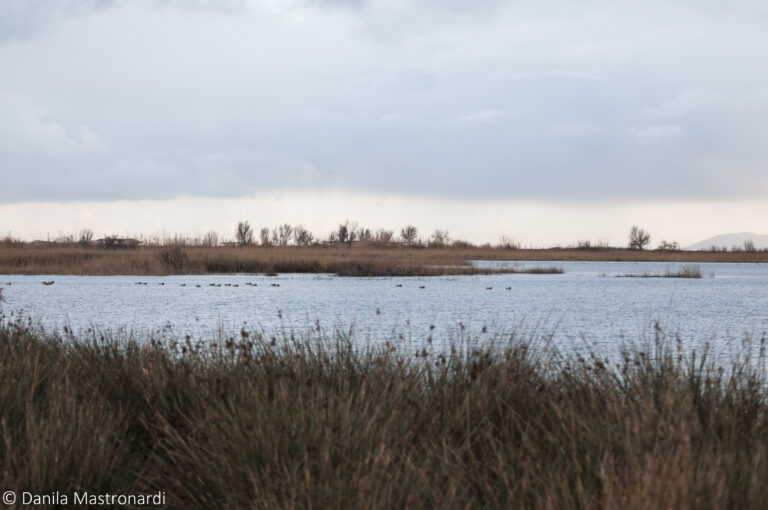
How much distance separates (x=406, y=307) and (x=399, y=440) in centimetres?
1693

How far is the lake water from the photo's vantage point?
15.3 metres

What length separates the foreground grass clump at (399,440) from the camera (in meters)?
4.00

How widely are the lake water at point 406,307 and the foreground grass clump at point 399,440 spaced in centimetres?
415

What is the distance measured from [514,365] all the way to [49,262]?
40051mm

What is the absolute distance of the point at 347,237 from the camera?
77.7 metres

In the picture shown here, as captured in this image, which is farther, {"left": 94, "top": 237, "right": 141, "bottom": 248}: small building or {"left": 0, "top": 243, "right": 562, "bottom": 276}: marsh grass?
{"left": 94, "top": 237, "right": 141, "bottom": 248}: small building

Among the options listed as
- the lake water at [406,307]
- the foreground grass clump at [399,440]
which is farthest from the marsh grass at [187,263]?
the foreground grass clump at [399,440]

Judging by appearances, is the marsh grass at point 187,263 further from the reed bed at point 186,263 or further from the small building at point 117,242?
the small building at point 117,242

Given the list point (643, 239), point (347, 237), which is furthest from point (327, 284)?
point (643, 239)

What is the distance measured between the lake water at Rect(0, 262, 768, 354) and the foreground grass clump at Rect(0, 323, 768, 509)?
4146mm

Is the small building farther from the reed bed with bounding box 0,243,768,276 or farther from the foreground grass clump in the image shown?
the foreground grass clump

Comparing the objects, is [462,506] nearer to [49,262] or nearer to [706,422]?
Result: [706,422]

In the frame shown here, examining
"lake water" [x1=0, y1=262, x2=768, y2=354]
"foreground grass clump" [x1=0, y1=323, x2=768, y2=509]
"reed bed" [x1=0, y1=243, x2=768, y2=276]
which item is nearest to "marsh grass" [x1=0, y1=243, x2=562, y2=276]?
"reed bed" [x1=0, y1=243, x2=768, y2=276]

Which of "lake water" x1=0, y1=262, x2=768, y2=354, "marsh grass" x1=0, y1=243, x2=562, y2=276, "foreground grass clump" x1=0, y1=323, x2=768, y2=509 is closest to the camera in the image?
"foreground grass clump" x1=0, y1=323, x2=768, y2=509
